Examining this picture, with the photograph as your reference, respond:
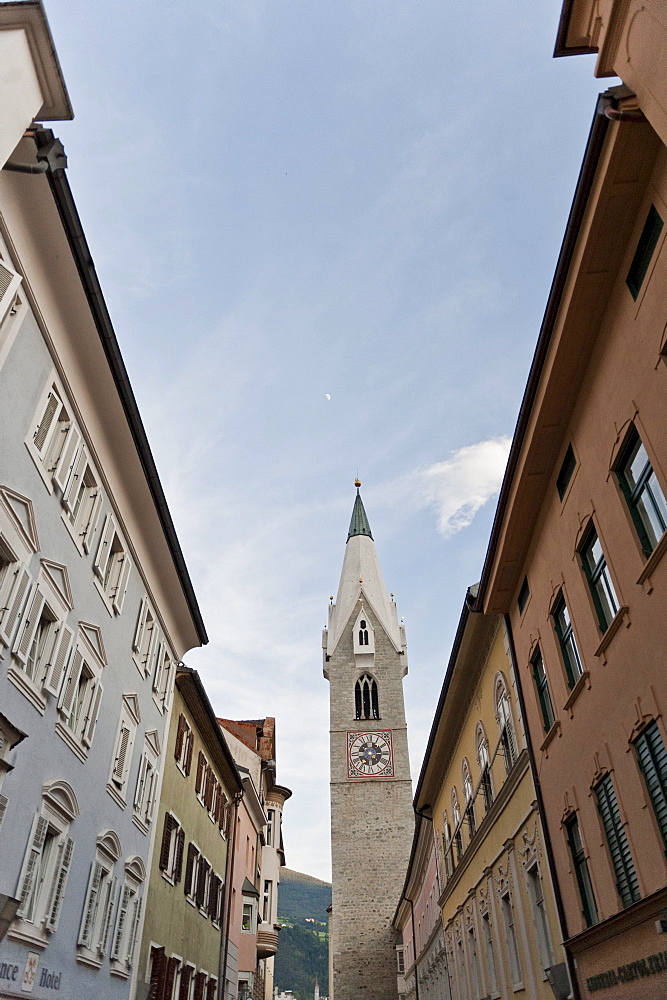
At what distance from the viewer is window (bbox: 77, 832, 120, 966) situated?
46.3 ft

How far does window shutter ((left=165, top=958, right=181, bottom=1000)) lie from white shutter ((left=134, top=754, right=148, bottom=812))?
4816 millimetres

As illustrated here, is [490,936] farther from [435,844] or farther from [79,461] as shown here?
[79,461]

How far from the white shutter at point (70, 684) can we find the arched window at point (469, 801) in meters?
12.3

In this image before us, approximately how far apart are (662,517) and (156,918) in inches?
629

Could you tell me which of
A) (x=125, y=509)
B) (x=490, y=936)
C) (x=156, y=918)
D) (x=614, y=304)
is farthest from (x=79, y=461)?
(x=490, y=936)

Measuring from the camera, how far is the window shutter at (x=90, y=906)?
13977mm

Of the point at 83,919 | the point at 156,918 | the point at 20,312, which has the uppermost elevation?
the point at 20,312

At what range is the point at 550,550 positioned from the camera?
45.5 ft

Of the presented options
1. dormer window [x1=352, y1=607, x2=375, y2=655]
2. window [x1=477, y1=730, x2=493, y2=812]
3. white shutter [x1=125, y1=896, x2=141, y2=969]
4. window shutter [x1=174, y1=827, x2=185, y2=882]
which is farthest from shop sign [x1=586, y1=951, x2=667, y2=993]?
→ dormer window [x1=352, y1=607, x2=375, y2=655]

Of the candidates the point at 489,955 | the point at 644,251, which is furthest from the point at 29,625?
the point at 489,955

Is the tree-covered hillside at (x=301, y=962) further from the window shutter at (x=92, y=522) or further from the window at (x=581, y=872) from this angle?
the window shutter at (x=92, y=522)

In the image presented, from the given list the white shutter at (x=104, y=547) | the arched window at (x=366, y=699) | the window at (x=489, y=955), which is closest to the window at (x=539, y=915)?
the window at (x=489, y=955)

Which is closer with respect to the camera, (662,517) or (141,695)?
(662,517)

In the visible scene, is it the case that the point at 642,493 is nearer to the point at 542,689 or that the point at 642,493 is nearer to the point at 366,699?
the point at 542,689
